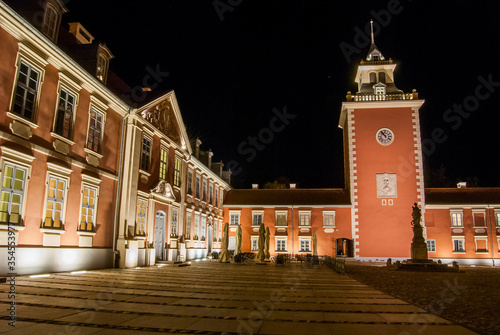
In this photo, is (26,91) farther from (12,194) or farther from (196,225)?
(196,225)

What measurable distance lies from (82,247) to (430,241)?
3152cm

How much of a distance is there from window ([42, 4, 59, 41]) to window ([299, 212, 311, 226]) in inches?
1180

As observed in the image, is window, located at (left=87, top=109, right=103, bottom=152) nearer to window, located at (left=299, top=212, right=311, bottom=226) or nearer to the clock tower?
the clock tower

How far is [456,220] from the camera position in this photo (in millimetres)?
36844

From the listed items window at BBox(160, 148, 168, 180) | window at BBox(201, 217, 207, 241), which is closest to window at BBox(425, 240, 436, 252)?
window at BBox(201, 217, 207, 241)

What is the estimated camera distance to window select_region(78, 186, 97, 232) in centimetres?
1655

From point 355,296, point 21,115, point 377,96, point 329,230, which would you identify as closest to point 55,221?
point 21,115

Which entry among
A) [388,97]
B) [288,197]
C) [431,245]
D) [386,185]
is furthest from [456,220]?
[288,197]

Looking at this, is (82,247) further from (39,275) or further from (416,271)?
(416,271)

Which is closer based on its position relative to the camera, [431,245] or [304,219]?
[431,245]

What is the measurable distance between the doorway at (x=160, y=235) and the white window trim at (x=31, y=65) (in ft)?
36.6

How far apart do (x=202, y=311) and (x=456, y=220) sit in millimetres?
35612

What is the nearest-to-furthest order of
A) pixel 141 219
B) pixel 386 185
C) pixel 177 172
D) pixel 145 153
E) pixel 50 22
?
pixel 50 22, pixel 141 219, pixel 145 153, pixel 177 172, pixel 386 185

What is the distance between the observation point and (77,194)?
16125 mm
